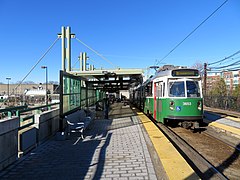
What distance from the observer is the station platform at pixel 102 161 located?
4832 mm

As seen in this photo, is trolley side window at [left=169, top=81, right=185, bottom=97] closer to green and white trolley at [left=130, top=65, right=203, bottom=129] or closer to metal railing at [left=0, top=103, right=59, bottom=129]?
green and white trolley at [left=130, top=65, right=203, bottom=129]

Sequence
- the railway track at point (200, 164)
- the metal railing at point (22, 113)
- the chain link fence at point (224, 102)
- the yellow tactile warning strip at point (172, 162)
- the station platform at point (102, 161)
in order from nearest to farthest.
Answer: the yellow tactile warning strip at point (172, 162)
the station platform at point (102, 161)
the railway track at point (200, 164)
the metal railing at point (22, 113)
the chain link fence at point (224, 102)

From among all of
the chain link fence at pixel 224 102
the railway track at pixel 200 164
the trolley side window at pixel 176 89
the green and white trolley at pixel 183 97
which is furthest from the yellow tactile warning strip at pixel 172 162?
the chain link fence at pixel 224 102

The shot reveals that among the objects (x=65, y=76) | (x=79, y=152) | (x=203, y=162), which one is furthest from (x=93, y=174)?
(x=65, y=76)

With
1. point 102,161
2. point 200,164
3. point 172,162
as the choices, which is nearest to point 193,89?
point 200,164

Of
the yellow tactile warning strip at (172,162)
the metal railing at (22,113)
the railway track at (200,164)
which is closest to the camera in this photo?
the yellow tactile warning strip at (172,162)

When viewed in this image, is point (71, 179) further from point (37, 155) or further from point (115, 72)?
point (115, 72)

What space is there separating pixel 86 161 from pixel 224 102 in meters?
25.4

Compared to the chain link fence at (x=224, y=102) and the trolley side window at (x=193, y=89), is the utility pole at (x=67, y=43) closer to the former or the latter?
the trolley side window at (x=193, y=89)

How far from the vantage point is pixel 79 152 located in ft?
22.1

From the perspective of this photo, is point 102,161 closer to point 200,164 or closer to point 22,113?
point 200,164

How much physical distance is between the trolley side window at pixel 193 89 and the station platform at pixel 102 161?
3.58 meters

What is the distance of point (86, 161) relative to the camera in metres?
5.82

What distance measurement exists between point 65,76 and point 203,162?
603cm
